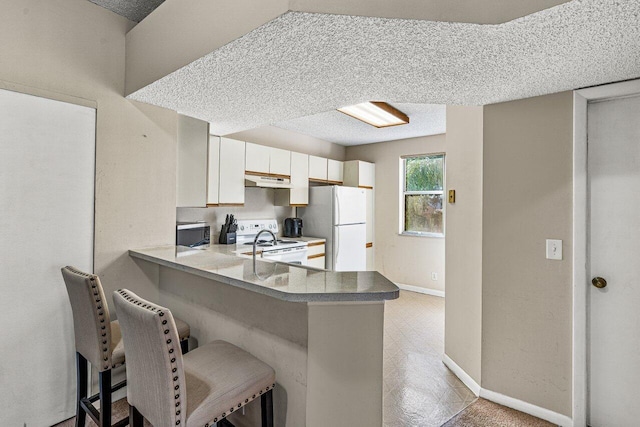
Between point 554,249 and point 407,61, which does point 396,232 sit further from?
point 407,61

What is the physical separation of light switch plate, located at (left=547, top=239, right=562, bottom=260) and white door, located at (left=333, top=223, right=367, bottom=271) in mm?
2914

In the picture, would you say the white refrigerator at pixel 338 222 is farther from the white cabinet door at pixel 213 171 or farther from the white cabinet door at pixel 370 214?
the white cabinet door at pixel 213 171

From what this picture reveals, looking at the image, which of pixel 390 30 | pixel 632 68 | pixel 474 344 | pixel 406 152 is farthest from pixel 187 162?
pixel 406 152

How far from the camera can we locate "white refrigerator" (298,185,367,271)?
480cm

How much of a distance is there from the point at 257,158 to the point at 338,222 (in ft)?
4.98

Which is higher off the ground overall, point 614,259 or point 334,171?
point 334,171

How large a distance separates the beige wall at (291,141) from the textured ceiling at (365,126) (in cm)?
11

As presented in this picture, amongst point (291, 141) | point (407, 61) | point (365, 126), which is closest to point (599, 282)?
point (407, 61)

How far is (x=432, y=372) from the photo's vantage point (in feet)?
9.02

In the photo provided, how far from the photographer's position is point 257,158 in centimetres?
405

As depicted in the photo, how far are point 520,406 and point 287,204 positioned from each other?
331 centimetres

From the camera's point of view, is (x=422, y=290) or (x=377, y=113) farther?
(x=422, y=290)

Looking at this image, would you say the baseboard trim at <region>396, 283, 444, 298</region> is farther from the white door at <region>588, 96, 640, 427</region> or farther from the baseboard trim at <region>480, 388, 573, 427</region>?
the white door at <region>588, 96, 640, 427</region>

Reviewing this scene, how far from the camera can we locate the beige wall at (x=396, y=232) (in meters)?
5.11
